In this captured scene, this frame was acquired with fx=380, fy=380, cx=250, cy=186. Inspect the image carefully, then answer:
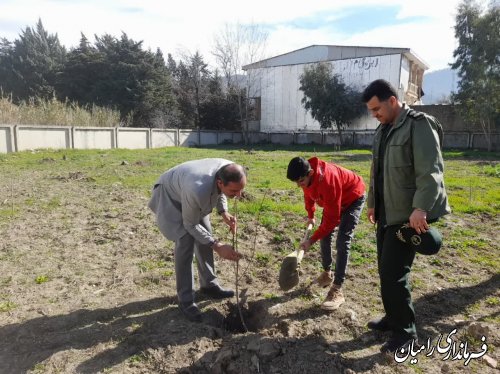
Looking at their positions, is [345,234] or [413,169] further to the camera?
[345,234]

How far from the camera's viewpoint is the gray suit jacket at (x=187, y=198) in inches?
119

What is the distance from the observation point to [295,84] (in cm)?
3459

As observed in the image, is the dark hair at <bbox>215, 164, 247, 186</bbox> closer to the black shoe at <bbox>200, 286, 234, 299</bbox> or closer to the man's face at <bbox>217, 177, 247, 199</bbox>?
the man's face at <bbox>217, 177, 247, 199</bbox>

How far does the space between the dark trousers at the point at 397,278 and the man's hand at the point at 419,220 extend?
24cm

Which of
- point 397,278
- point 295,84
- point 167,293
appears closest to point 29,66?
point 295,84

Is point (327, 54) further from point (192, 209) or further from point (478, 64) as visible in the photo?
point (192, 209)

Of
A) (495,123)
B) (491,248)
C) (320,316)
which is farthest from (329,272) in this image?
(495,123)

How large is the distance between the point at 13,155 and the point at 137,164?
631 cm

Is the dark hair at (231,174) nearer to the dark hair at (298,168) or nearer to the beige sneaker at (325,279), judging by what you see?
the dark hair at (298,168)

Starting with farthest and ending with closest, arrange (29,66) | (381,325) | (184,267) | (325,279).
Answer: (29,66)
(325,279)
(184,267)
(381,325)

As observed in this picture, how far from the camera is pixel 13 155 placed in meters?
16.2

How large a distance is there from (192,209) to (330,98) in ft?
89.6

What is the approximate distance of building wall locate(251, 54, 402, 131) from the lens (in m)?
30.0

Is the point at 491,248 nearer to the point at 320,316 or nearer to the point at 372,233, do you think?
the point at 372,233
